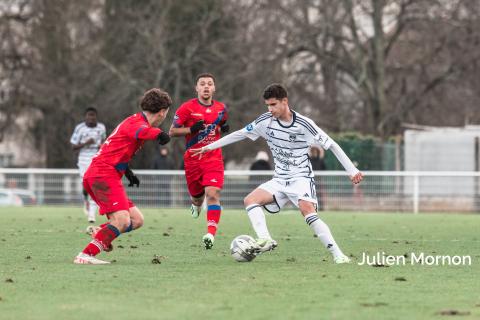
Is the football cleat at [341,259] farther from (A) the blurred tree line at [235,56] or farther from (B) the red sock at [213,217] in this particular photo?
(A) the blurred tree line at [235,56]

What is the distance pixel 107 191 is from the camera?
11.5 m

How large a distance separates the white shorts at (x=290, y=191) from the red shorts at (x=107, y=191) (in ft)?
5.72

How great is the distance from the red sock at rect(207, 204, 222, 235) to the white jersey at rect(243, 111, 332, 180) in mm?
1665

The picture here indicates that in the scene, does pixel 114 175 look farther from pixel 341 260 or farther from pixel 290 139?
pixel 341 260

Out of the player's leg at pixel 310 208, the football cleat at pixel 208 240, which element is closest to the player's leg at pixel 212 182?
the football cleat at pixel 208 240

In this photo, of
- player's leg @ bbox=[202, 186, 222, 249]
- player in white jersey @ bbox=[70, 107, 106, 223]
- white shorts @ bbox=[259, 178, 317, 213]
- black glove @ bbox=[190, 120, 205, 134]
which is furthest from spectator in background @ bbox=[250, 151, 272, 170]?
white shorts @ bbox=[259, 178, 317, 213]

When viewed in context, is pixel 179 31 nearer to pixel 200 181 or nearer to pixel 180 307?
pixel 200 181

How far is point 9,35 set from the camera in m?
42.5

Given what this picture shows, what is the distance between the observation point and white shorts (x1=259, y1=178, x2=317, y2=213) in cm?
1210

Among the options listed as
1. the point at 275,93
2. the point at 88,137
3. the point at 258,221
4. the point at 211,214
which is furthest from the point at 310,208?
the point at 88,137

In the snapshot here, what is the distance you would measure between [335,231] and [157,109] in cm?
737

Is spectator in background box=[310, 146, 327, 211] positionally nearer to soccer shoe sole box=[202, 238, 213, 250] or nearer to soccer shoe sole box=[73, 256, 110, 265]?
soccer shoe sole box=[202, 238, 213, 250]

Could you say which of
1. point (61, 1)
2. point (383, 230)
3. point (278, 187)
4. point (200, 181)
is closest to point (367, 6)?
point (61, 1)

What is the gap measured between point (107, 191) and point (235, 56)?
98.7ft
